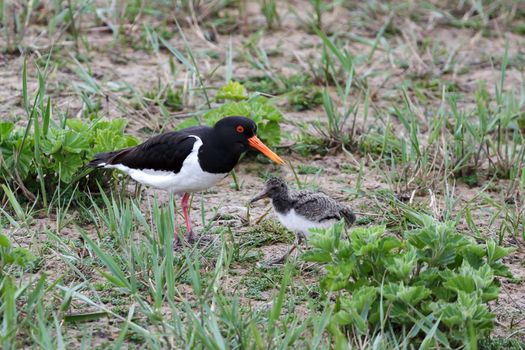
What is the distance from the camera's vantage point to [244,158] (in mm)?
7297

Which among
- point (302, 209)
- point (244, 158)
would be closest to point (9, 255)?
point (302, 209)

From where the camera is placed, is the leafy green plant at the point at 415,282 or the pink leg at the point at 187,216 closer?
the leafy green plant at the point at 415,282

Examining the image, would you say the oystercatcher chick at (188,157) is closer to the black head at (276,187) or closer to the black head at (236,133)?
the black head at (236,133)

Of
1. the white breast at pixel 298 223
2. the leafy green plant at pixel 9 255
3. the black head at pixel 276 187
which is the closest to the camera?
the leafy green plant at pixel 9 255

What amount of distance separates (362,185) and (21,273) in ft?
8.97

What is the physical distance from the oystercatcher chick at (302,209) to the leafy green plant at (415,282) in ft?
Answer: 2.64

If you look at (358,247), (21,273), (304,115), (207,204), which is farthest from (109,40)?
(358,247)

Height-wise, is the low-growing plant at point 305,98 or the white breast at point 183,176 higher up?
the white breast at point 183,176

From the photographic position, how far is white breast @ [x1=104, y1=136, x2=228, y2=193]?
19.5 ft

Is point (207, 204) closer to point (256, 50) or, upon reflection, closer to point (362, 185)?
point (362, 185)

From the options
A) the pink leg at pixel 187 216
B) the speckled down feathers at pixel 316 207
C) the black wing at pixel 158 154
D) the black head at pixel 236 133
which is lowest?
the pink leg at pixel 187 216

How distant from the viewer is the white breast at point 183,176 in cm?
593

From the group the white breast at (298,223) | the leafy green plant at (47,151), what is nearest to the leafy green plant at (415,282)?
the white breast at (298,223)

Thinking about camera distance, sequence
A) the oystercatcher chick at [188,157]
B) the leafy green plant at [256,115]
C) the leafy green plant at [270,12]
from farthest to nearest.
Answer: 1. the leafy green plant at [270,12]
2. the leafy green plant at [256,115]
3. the oystercatcher chick at [188,157]
